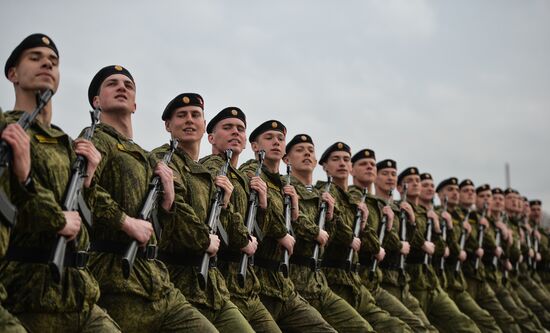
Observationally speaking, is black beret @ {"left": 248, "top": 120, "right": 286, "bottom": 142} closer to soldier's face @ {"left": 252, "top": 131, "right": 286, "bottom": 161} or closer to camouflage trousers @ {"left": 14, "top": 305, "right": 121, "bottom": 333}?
soldier's face @ {"left": 252, "top": 131, "right": 286, "bottom": 161}

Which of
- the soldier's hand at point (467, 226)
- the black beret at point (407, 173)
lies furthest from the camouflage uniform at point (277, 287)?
the soldier's hand at point (467, 226)

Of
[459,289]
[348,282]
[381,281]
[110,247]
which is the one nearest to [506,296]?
[459,289]

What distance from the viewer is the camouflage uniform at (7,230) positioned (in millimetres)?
3426

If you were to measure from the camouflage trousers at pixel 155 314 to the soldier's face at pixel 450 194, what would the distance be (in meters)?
8.87

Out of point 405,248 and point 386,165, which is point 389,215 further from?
point 386,165

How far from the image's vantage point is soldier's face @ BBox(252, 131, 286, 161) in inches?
305

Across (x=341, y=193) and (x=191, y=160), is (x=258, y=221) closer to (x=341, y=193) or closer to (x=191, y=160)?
(x=191, y=160)

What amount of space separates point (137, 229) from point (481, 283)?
30.1 feet

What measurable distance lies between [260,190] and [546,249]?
12267mm

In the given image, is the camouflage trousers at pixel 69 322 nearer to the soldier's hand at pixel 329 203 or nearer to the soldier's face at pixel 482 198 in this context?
the soldier's hand at pixel 329 203

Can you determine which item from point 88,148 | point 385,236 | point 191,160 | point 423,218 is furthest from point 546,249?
point 88,148

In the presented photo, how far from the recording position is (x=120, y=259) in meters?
4.70

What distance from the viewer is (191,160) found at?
19.3 ft

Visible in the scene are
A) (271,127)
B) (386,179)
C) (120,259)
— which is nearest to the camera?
(120,259)
